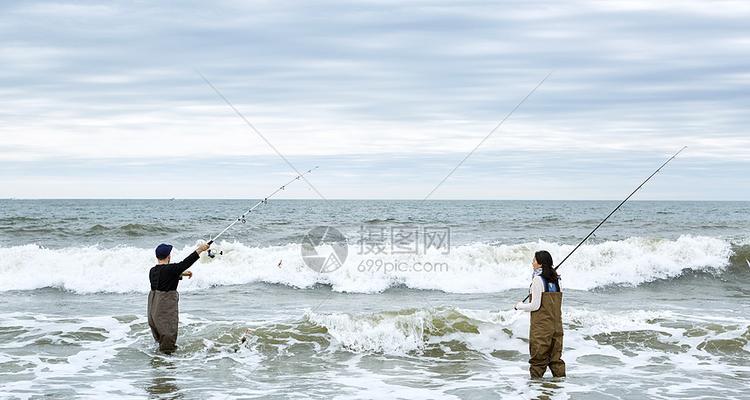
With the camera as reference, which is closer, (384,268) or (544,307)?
(544,307)

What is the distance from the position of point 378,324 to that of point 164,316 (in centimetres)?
313

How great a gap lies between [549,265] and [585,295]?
8.31 metres

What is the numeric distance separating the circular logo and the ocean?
173 mm

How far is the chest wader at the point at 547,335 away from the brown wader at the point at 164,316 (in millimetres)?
4470

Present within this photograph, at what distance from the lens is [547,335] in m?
7.39

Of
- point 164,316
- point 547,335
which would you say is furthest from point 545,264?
point 164,316

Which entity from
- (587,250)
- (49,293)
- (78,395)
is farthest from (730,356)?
(49,293)

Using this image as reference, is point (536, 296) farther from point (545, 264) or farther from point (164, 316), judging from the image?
point (164, 316)

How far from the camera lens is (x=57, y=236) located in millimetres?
27922

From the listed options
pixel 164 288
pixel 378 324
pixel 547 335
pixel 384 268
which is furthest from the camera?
pixel 384 268

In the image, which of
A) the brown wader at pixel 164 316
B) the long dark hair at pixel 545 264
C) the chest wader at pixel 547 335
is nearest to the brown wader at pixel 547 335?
the chest wader at pixel 547 335

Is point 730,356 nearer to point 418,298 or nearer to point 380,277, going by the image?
point 418,298

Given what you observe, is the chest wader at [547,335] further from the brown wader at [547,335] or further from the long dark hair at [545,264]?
the long dark hair at [545,264]

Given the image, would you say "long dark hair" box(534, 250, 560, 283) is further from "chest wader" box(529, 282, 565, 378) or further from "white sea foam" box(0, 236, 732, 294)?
"white sea foam" box(0, 236, 732, 294)
